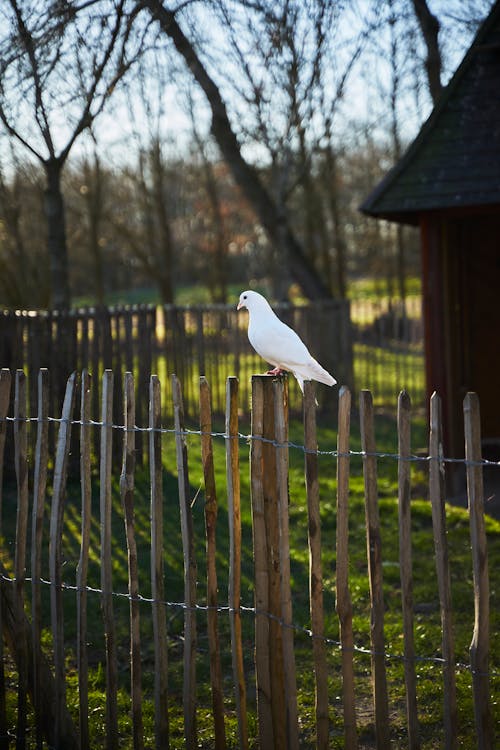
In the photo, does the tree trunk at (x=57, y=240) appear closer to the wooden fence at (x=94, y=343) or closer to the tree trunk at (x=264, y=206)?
the wooden fence at (x=94, y=343)

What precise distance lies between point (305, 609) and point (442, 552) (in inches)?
118

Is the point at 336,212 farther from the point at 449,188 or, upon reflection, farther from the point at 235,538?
the point at 235,538

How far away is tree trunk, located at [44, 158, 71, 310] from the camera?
35.6 ft

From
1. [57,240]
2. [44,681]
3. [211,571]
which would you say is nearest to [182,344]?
[57,240]

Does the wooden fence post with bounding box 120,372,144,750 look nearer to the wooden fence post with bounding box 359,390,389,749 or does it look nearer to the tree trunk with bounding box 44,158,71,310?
the wooden fence post with bounding box 359,390,389,749

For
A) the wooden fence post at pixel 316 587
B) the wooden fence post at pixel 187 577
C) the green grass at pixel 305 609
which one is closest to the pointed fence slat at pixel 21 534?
the green grass at pixel 305 609

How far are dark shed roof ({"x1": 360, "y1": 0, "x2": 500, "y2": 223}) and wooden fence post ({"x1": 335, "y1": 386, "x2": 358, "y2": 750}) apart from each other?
5.76 m

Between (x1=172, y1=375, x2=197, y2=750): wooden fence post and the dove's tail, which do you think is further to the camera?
the dove's tail

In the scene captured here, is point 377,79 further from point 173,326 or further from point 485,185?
point 485,185

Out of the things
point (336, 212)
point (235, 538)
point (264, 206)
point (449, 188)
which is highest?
point (336, 212)

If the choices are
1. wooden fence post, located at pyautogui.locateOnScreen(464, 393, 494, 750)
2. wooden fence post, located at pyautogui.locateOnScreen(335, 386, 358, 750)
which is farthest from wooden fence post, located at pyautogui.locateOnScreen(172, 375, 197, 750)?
wooden fence post, located at pyautogui.locateOnScreen(464, 393, 494, 750)

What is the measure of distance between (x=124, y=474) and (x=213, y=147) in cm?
2484

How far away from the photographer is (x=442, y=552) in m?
3.38

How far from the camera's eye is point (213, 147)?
27.8 meters
